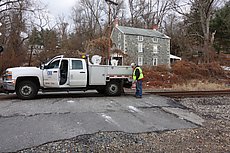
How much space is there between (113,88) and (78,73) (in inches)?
79.1

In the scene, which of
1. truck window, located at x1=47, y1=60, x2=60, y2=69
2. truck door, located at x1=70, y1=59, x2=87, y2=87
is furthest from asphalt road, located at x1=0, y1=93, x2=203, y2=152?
truck window, located at x1=47, y1=60, x2=60, y2=69

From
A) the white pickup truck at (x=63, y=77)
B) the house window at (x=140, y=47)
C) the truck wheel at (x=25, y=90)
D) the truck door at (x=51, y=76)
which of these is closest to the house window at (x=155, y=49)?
the house window at (x=140, y=47)

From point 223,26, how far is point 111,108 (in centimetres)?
3664

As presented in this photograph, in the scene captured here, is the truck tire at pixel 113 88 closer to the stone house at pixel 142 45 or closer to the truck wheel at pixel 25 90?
the truck wheel at pixel 25 90

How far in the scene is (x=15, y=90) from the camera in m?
8.96

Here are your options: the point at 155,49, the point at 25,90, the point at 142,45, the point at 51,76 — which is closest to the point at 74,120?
the point at 51,76

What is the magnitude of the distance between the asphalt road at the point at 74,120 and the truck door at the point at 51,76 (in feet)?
4.97

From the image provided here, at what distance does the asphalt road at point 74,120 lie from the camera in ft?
15.3

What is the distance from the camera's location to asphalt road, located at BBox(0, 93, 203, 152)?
4.67m

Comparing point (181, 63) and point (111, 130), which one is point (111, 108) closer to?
point (111, 130)

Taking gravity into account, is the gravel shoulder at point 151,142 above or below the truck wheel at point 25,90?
→ below

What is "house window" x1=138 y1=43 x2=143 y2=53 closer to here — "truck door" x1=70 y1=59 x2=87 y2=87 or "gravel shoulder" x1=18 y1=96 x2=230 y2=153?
"truck door" x1=70 y1=59 x2=87 y2=87

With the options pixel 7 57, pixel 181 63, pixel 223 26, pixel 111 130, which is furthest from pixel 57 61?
pixel 223 26

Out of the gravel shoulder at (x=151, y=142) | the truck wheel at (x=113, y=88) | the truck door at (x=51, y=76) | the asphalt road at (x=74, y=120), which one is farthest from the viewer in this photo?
the truck wheel at (x=113, y=88)
